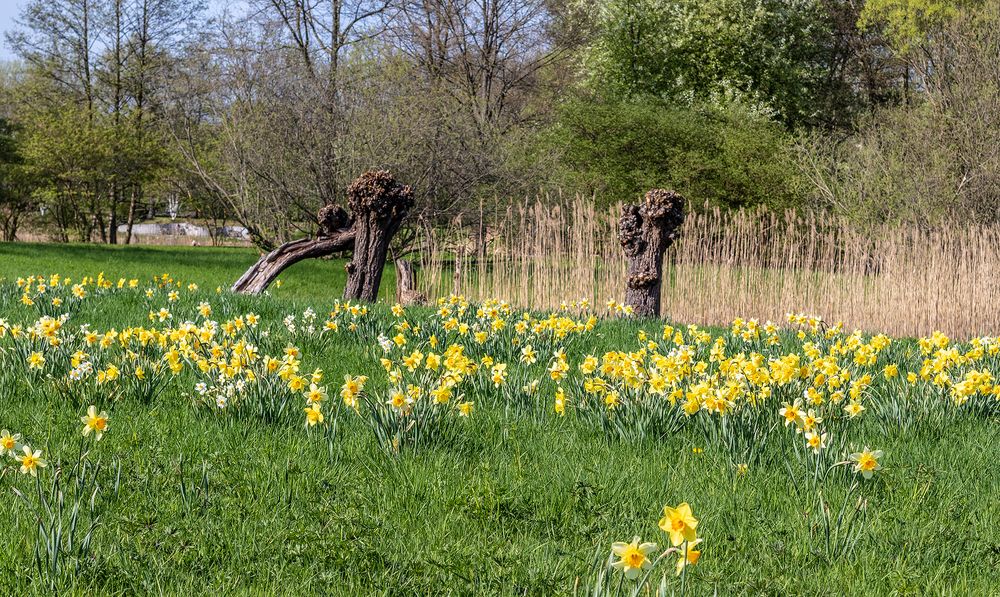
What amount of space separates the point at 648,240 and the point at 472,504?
6778mm

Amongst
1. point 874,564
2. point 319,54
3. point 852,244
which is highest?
point 319,54

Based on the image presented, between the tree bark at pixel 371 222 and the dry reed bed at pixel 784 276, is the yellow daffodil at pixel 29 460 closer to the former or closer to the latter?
the tree bark at pixel 371 222

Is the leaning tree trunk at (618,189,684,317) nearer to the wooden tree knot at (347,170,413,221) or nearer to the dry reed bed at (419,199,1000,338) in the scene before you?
the dry reed bed at (419,199,1000,338)

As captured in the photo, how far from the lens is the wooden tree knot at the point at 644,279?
909 cm

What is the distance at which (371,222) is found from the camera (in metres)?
9.52

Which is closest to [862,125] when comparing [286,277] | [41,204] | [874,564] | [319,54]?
[319,54]

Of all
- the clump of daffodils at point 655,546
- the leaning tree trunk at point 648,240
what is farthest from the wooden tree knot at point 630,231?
the clump of daffodils at point 655,546

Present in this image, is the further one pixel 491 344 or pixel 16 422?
pixel 491 344

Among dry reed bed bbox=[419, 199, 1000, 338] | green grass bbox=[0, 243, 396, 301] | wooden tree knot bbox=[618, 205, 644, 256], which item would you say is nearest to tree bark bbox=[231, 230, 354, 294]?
dry reed bed bbox=[419, 199, 1000, 338]

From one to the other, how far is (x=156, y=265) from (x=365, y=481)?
52.1 feet

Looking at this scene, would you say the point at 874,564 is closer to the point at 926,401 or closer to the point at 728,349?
the point at 926,401

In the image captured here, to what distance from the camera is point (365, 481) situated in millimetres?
2904

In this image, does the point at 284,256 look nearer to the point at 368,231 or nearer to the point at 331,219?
the point at 331,219

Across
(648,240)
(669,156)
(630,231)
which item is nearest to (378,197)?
(630,231)
